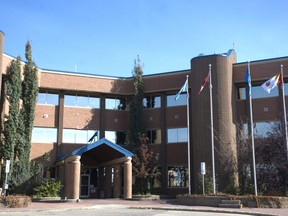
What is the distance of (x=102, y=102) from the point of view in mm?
43062

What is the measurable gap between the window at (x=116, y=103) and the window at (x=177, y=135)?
545 cm

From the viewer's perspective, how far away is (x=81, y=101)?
42469 millimetres

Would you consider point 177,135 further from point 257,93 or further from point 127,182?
point 127,182

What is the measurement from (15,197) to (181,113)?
66.3 ft

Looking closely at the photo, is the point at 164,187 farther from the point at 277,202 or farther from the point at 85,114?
the point at 277,202

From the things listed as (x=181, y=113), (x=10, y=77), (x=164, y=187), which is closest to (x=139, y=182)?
(x=164, y=187)

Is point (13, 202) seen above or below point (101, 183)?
below

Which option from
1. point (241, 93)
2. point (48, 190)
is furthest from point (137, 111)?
point (48, 190)

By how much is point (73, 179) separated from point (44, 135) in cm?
976

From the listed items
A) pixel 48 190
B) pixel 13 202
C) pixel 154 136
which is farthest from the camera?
pixel 154 136

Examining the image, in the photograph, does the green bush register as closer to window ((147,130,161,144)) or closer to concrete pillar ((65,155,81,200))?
concrete pillar ((65,155,81,200))

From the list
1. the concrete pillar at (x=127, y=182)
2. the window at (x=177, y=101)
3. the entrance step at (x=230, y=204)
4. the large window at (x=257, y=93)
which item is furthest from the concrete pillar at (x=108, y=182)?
the entrance step at (x=230, y=204)

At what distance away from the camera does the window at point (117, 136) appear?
42844mm

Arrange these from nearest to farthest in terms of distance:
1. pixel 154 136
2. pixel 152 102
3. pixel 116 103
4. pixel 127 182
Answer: pixel 127 182 < pixel 154 136 < pixel 152 102 < pixel 116 103
